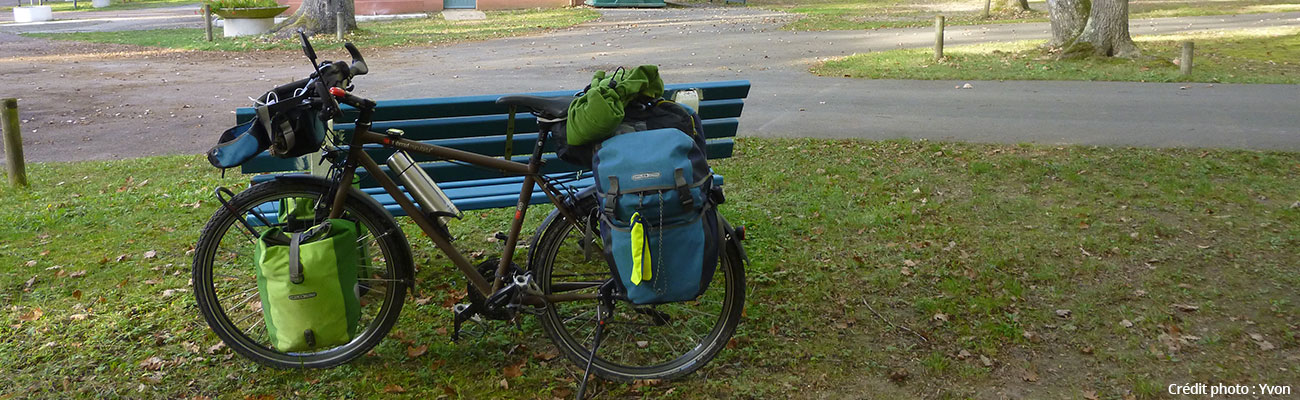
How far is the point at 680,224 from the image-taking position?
3.34m

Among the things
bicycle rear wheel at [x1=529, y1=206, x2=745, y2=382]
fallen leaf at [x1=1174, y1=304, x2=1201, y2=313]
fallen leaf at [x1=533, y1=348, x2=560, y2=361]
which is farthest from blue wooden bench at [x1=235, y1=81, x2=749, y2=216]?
fallen leaf at [x1=1174, y1=304, x2=1201, y2=313]

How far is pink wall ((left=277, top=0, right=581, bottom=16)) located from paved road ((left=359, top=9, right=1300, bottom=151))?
30.5 feet

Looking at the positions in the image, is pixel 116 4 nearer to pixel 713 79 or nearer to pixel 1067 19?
pixel 713 79

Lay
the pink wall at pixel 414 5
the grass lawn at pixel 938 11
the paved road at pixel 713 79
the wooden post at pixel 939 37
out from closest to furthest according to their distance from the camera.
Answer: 1. the paved road at pixel 713 79
2. the wooden post at pixel 939 37
3. the grass lawn at pixel 938 11
4. the pink wall at pixel 414 5

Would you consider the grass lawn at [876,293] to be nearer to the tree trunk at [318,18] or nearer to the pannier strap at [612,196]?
the pannier strap at [612,196]

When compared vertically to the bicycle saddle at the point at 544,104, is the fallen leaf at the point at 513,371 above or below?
below

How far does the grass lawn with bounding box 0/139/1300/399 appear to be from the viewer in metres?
3.88

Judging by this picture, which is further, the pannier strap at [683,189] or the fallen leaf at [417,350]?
the fallen leaf at [417,350]

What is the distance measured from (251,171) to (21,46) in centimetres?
2059

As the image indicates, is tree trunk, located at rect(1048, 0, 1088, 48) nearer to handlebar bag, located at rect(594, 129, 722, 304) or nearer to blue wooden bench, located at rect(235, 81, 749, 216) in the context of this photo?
blue wooden bench, located at rect(235, 81, 749, 216)

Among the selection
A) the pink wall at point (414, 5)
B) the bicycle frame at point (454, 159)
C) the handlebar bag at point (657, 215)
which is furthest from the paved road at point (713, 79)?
the pink wall at point (414, 5)

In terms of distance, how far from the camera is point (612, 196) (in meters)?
3.32

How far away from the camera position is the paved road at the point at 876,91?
923cm

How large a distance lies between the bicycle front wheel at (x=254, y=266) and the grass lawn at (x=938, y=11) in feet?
63.9
